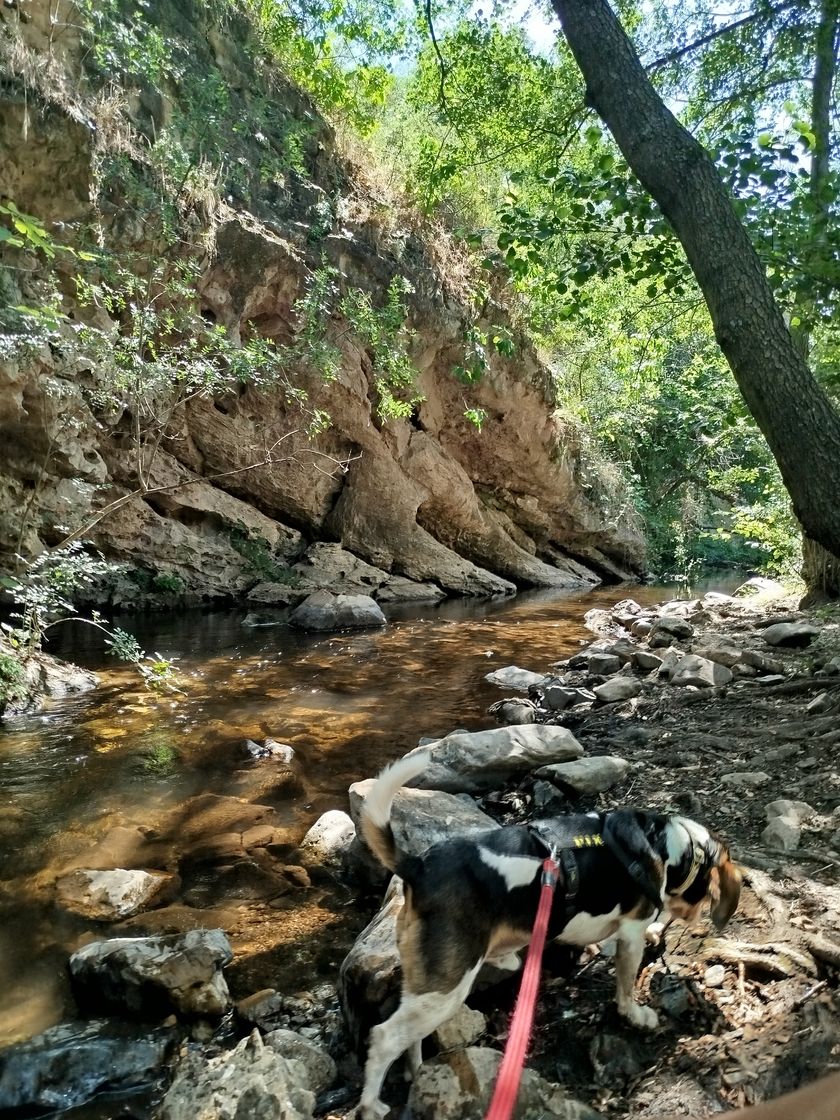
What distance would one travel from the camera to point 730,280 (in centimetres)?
315

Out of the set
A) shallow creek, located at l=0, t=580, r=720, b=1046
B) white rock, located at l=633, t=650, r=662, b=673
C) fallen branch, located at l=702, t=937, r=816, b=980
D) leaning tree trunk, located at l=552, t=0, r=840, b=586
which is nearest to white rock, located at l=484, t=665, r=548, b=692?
shallow creek, located at l=0, t=580, r=720, b=1046

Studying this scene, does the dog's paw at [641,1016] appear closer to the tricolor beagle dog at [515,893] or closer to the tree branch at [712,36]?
the tricolor beagle dog at [515,893]

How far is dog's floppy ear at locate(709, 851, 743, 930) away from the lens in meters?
2.25

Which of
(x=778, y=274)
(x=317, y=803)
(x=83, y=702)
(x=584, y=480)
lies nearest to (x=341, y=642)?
(x=83, y=702)

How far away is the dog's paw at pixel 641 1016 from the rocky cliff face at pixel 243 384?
6376 mm

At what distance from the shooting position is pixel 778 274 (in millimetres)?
4785

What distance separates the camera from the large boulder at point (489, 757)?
4254mm

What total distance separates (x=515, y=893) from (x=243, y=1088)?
907mm

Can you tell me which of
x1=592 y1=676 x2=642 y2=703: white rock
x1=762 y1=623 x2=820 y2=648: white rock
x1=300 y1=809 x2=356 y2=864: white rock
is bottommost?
x1=300 y1=809 x2=356 y2=864: white rock

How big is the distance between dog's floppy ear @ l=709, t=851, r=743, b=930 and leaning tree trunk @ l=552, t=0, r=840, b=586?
152cm

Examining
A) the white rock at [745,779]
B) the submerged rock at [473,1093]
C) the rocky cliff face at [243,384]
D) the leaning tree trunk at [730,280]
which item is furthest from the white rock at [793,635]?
the submerged rock at [473,1093]

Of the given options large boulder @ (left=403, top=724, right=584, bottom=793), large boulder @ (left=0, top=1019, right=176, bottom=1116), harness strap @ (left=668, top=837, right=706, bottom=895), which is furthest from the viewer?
large boulder @ (left=403, top=724, right=584, bottom=793)

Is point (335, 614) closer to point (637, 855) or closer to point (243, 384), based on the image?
point (243, 384)

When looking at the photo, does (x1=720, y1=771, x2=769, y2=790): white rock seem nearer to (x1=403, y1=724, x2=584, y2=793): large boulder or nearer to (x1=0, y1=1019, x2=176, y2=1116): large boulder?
(x1=403, y1=724, x2=584, y2=793): large boulder
